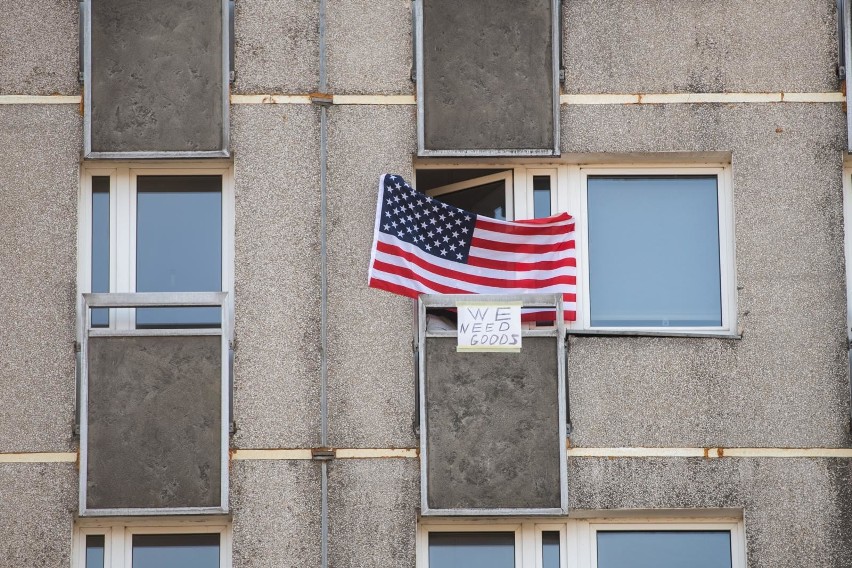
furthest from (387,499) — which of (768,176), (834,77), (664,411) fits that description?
(834,77)

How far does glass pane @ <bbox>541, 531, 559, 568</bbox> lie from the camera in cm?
1206

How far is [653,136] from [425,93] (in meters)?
1.85

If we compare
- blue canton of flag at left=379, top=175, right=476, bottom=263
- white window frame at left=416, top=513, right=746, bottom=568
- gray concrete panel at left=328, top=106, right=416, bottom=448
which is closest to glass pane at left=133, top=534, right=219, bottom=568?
gray concrete panel at left=328, top=106, right=416, bottom=448

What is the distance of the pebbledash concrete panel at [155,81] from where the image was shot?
12227 millimetres

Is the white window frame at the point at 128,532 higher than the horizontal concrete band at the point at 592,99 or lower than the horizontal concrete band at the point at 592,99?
lower

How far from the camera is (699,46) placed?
12.5 metres

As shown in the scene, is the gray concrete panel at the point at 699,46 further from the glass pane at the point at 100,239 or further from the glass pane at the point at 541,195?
the glass pane at the point at 100,239

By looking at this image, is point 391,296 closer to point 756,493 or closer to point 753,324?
point 753,324

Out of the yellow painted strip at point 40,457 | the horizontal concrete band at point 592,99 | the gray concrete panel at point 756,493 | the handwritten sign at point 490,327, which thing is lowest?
the gray concrete panel at point 756,493

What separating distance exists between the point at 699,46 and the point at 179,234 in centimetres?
446

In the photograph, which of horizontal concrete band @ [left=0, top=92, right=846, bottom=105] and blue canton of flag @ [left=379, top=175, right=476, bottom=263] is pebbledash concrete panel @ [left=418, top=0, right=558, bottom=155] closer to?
horizontal concrete band @ [left=0, top=92, right=846, bottom=105]

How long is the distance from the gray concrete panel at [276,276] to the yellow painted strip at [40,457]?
1.27 metres

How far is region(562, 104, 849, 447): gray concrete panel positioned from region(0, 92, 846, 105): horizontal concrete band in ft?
0.20

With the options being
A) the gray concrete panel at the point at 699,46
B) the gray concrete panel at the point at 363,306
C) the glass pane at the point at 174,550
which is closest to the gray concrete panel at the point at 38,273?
the glass pane at the point at 174,550
